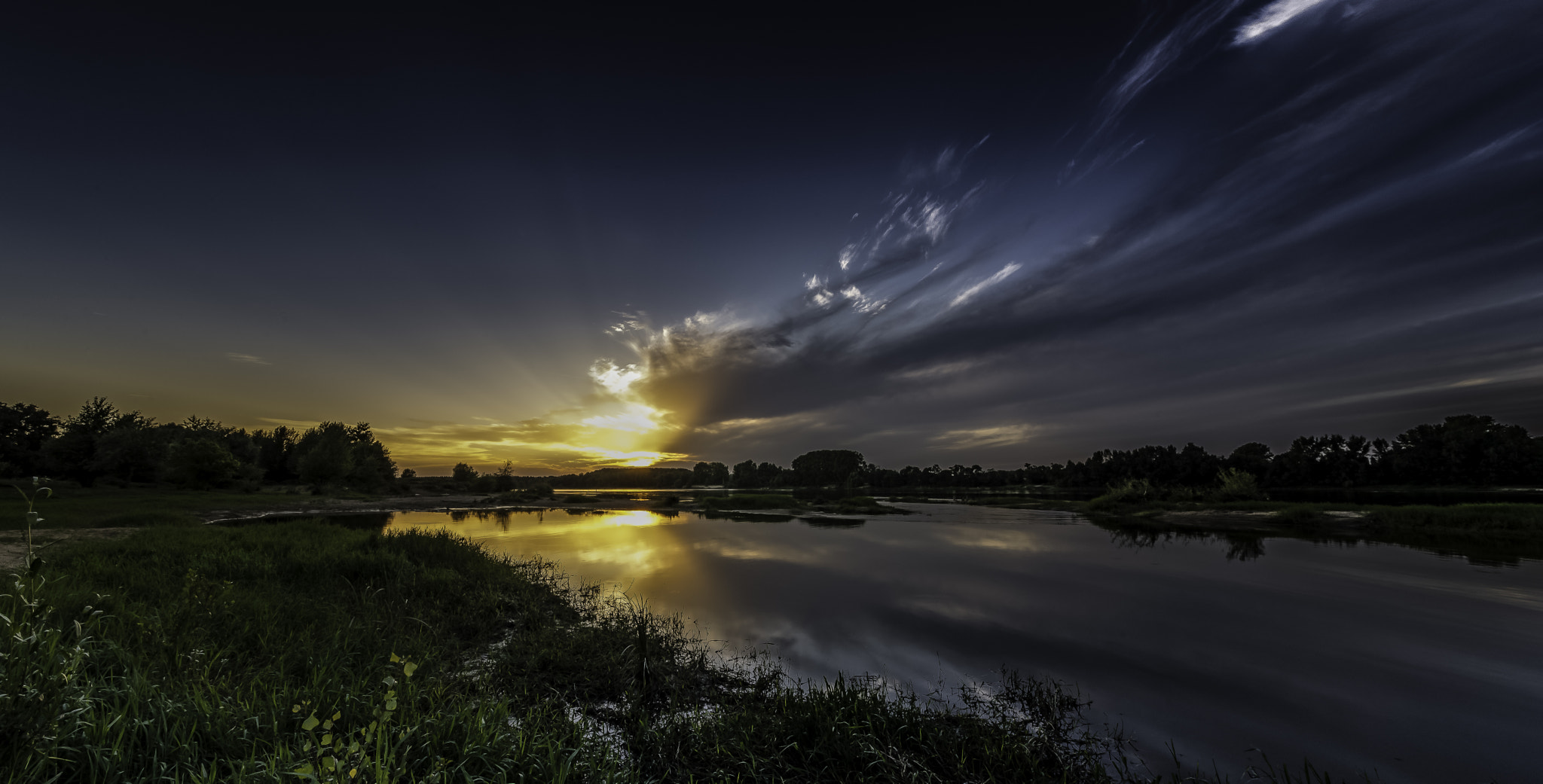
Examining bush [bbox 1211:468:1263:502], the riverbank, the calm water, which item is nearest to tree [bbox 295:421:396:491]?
the calm water

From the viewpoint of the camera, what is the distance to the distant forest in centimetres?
4616

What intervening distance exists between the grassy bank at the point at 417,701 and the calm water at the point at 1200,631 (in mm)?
1759

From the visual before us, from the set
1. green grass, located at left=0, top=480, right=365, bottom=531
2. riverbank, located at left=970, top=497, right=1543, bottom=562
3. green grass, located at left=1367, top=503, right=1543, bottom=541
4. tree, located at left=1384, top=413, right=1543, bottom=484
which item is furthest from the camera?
tree, located at left=1384, top=413, right=1543, bottom=484

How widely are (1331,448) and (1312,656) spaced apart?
355ft

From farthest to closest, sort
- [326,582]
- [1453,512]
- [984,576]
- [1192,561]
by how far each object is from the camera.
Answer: [1453,512] < [1192,561] < [984,576] < [326,582]

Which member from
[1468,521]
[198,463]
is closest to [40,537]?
[198,463]

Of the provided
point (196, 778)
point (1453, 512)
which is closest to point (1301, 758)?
point (196, 778)

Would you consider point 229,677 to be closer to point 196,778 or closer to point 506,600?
point 196,778

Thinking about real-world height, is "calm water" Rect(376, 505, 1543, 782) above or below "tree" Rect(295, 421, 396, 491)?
below

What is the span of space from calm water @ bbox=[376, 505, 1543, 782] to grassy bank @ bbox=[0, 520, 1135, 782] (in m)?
1.76

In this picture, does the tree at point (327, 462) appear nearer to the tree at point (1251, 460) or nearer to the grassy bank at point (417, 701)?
the grassy bank at point (417, 701)

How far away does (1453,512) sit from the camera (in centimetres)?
2512

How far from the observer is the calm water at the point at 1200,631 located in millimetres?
6559

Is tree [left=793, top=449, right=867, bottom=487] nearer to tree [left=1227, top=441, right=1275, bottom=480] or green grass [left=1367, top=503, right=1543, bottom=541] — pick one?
tree [left=1227, top=441, right=1275, bottom=480]
